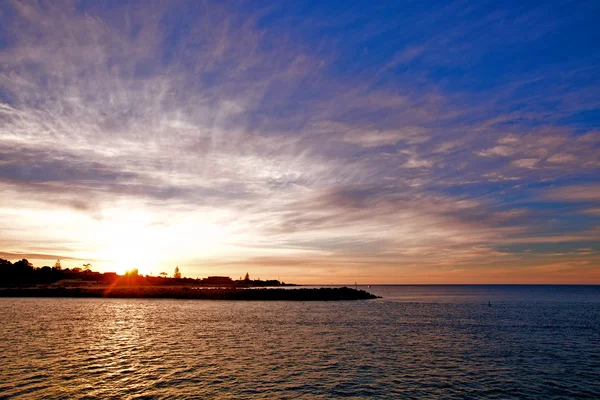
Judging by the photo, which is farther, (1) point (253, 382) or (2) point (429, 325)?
(2) point (429, 325)

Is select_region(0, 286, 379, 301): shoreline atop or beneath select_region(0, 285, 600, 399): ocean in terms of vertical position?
atop

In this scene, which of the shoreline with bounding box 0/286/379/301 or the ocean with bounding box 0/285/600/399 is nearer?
the ocean with bounding box 0/285/600/399

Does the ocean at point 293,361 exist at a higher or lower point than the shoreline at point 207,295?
lower

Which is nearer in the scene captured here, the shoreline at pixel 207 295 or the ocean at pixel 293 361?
the ocean at pixel 293 361

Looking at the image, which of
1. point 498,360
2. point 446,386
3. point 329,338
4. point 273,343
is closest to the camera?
point 446,386

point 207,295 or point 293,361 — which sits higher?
point 207,295

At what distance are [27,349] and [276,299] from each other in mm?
105666

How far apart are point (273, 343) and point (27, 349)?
1072 inches

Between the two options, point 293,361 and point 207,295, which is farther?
point 207,295

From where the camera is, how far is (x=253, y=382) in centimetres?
3050

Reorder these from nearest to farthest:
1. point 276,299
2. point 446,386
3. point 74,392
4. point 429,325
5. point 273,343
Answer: point 74,392, point 446,386, point 273,343, point 429,325, point 276,299

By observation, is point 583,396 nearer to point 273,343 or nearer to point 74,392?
point 273,343

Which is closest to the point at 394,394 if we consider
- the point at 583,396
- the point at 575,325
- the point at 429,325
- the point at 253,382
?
the point at 253,382

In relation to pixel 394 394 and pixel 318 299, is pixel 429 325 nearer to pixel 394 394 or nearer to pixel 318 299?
pixel 394 394
